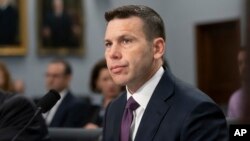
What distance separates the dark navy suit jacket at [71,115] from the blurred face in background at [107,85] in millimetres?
201

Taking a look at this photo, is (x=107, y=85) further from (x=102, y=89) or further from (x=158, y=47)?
(x=158, y=47)

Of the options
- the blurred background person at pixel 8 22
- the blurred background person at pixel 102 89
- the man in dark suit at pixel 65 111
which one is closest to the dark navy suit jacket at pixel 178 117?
the blurred background person at pixel 102 89

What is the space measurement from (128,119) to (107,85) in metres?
2.71

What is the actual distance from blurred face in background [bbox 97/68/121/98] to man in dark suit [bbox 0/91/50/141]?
1.71m

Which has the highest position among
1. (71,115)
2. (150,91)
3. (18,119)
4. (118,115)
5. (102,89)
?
(150,91)

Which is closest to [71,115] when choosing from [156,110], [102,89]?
[102,89]

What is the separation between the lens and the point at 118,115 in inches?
83.7

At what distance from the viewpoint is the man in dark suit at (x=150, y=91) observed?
69.4 inches

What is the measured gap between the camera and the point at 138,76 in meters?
1.89

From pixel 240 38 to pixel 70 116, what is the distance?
4212 millimetres

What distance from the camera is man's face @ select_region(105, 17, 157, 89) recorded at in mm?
1849

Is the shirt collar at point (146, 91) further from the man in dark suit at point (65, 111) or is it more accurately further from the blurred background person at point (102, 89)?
the man in dark suit at point (65, 111)

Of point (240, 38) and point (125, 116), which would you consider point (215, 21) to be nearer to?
point (125, 116)

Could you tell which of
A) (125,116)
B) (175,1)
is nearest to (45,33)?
(175,1)
